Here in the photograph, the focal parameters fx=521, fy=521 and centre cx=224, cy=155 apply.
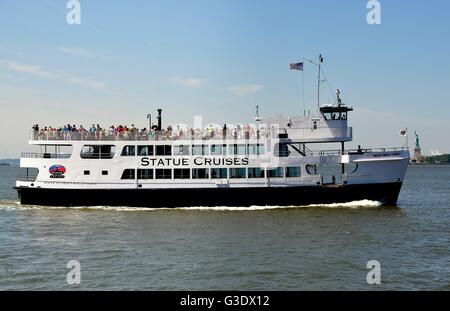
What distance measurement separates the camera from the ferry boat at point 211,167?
30797 mm

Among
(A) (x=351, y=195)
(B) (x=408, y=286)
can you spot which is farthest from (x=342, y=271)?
(A) (x=351, y=195)

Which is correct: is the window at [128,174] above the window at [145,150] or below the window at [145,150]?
below

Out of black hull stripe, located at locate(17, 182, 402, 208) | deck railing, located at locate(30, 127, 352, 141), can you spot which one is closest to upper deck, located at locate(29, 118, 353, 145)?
deck railing, located at locate(30, 127, 352, 141)

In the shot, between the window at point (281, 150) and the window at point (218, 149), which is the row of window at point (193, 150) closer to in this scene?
the window at point (218, 149)

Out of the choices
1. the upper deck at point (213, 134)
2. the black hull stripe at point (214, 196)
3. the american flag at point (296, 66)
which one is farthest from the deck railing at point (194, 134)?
the american flag at point (296, 66)

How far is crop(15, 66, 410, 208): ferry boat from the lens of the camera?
3080 cm

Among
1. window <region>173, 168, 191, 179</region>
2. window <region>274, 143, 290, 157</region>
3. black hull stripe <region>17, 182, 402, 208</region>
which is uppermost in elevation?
window <region>274, 143, 290, 157</region>

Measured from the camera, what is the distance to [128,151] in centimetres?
3181

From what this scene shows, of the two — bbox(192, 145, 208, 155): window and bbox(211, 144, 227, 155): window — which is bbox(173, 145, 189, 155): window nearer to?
bbox(192, 145, 208, 155): window

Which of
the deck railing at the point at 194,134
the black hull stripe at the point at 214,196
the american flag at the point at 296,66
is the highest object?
the american flag at the point at 296,66

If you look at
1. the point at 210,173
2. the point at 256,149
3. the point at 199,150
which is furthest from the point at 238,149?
the point at 199,150

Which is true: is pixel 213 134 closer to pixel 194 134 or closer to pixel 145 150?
pixel 194 134
